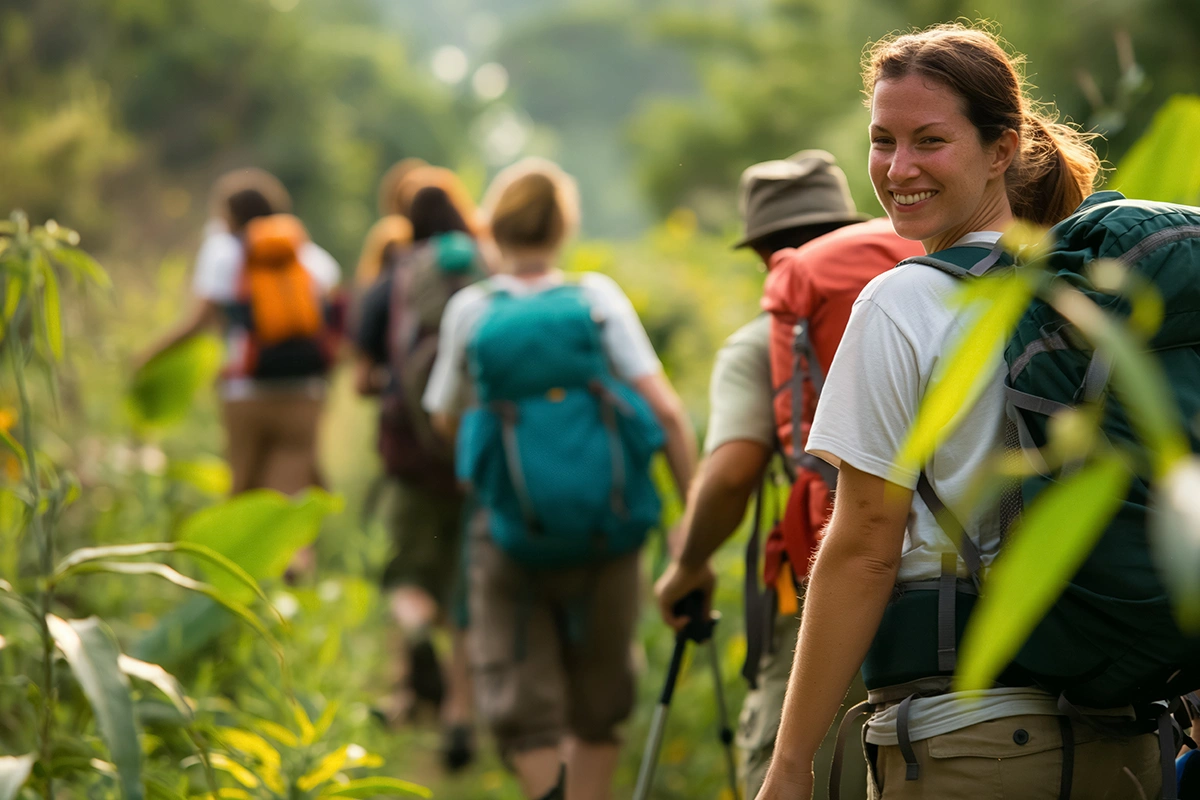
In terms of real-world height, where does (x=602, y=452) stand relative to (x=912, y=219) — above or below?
below

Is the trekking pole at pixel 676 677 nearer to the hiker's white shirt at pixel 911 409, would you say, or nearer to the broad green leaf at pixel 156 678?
the broad green leaf at pixel 156 678

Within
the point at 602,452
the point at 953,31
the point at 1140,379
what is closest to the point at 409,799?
the point at 602,452

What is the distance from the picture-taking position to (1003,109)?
170 centimetres

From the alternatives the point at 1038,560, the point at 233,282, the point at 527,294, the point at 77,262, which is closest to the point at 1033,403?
the point at 1038,560

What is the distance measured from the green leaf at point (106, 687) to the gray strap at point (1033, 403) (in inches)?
52.1

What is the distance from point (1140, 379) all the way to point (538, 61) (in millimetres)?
61936

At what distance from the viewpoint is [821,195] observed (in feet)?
8.53

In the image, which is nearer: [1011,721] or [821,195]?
[1011,721]

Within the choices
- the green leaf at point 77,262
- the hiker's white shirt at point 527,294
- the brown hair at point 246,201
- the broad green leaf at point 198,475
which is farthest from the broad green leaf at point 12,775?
the brown hair at point 246,201

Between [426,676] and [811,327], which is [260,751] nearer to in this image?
[811,327]

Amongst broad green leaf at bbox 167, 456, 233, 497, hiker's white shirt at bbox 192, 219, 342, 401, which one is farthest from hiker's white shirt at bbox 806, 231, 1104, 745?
hiker's white shirt at bbox 192, 219, 342, 401

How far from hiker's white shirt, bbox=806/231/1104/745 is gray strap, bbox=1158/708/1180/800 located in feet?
0.47

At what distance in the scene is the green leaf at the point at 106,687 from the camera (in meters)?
1.86

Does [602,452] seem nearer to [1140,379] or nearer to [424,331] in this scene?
[424,331]
